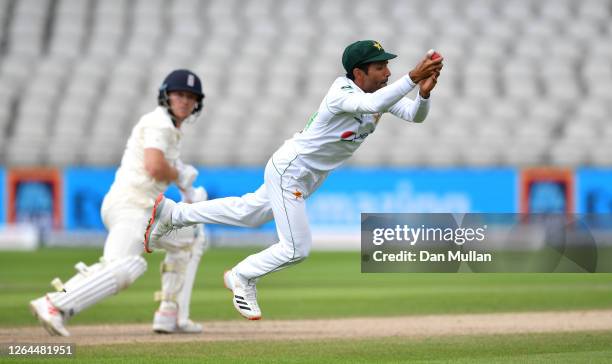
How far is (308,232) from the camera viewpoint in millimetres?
7582

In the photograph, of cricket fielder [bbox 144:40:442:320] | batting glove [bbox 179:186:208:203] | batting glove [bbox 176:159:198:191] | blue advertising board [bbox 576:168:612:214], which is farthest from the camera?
blue advertising board [bbox 576:168:612:214]

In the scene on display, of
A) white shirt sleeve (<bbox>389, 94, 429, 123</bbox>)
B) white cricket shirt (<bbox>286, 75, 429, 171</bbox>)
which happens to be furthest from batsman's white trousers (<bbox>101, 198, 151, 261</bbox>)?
white shirt sleeve (<bbox>389, 94, 429, 123</bbox>)

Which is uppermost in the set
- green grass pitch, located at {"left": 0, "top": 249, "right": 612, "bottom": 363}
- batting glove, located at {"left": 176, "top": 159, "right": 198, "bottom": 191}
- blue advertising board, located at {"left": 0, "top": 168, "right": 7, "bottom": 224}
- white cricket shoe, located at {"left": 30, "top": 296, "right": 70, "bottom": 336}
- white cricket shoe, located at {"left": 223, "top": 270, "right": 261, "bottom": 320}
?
batting glove, located at {"left": 176, "top": 159, "right": 198, "bottom": 191}

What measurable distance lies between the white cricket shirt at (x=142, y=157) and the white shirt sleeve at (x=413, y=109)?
200 centimetres

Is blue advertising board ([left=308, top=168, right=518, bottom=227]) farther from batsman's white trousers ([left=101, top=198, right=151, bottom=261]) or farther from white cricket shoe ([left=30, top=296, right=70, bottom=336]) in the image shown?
white cricket shoe ([left=30, top=296, right=70, bottom=336])

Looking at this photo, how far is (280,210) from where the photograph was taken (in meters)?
7.55

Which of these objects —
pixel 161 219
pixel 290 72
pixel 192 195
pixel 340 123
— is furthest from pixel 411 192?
pixel 340 123

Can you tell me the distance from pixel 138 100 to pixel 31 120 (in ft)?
7.98

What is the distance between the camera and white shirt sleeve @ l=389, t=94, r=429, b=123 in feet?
23.5

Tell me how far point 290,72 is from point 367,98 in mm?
18267

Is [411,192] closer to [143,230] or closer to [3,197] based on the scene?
[3,197]

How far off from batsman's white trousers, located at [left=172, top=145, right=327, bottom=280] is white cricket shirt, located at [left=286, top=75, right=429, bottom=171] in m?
0.09

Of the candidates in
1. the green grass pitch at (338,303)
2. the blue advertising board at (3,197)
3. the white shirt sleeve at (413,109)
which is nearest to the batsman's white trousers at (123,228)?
the green grass pitch at (338,303)

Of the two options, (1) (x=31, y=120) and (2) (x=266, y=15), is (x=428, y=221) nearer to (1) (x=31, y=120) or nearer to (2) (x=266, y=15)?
(1) (x=31, y=120)
